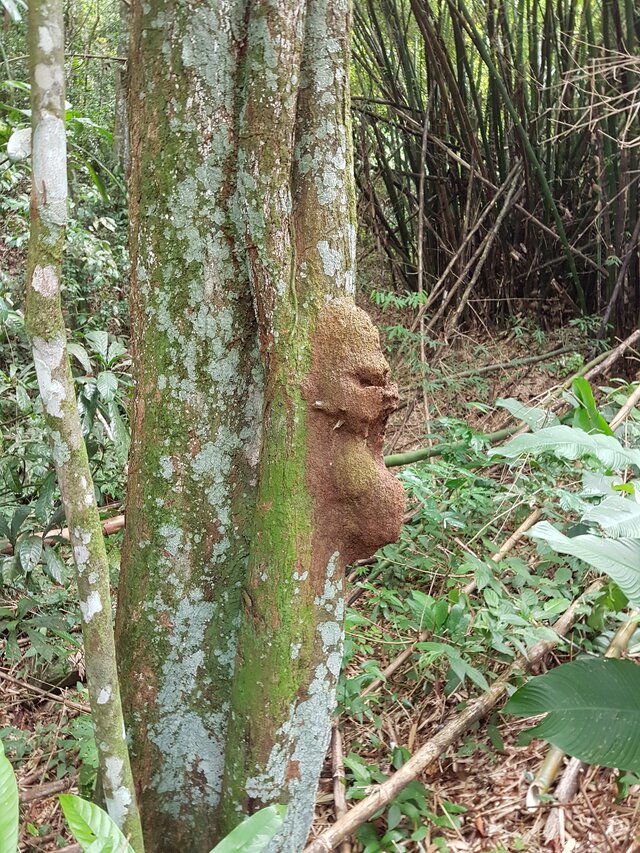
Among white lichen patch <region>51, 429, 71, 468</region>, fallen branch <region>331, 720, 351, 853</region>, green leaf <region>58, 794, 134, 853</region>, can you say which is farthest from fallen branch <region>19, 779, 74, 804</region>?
white lichen patch <region>51, 429, 71, 468</region>

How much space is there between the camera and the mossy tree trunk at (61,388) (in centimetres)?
121

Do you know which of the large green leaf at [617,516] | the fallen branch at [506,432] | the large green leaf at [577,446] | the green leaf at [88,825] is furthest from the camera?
the fallen branch at [506,432]

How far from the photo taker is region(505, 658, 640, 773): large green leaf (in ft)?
6.42

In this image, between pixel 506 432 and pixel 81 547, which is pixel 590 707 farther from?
pixel 506 432

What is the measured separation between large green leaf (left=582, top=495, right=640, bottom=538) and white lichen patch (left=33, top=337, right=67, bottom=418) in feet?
4.69

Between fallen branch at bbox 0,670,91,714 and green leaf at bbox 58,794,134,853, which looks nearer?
green leaf at bbox 58,794,134,853

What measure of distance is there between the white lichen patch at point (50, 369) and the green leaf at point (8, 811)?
58cm

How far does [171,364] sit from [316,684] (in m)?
0.81

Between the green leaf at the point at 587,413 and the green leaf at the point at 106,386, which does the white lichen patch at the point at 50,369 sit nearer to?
the green leaf at the point at 106,386

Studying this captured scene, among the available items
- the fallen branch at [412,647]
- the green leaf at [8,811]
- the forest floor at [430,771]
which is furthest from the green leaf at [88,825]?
the fallen branch at [412,647]

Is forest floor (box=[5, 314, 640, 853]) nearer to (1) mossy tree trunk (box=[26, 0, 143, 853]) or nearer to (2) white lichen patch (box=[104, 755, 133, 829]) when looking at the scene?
(2) white lichen patch (box=[104, 755, 133, 829])

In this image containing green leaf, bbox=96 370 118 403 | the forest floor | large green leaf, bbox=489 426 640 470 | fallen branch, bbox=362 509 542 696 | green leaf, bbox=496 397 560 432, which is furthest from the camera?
green leaf, bbox=496 397 560 432

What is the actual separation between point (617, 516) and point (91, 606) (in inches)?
55.4

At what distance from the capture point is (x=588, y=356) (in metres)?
5.52
